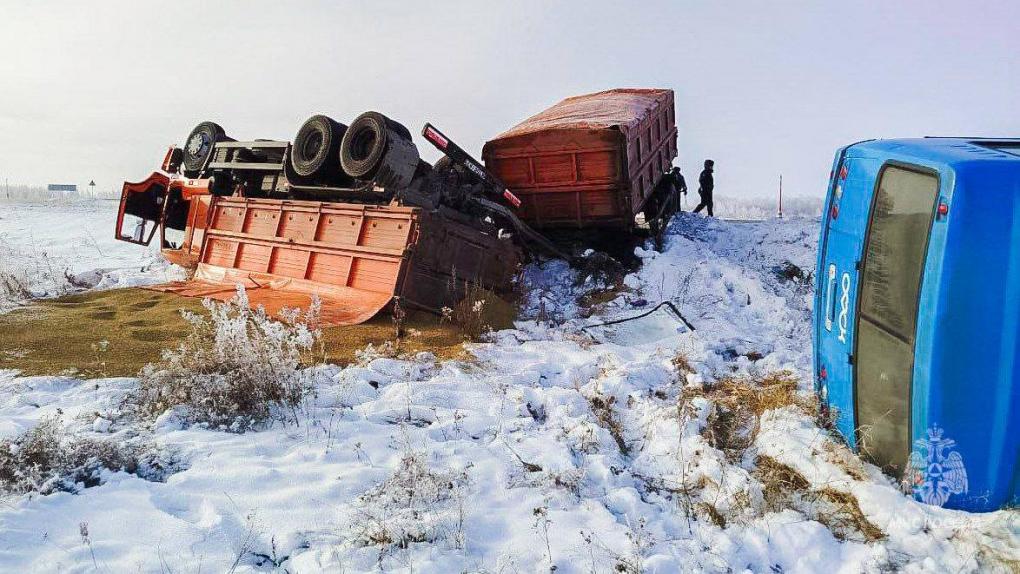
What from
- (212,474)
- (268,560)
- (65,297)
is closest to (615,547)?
(268,560)

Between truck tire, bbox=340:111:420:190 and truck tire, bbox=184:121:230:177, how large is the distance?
4.32 m

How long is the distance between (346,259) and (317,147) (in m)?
1.96

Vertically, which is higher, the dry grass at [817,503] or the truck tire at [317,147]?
the truck tire at [317,147]

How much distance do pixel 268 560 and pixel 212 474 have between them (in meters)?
0.95

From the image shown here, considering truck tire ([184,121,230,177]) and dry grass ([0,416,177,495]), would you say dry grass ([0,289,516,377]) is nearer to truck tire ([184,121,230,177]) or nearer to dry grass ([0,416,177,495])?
dry grass ([0,416,177,495])

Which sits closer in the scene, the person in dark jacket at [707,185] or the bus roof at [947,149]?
the bus roof at [947,149]

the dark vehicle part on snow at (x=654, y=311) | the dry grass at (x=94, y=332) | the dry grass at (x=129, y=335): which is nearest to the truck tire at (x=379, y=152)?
the dry grass at (x=129, y=335)

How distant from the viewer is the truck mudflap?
7660 mm

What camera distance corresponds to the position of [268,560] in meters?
2.99

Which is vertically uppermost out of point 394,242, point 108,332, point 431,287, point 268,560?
point 394,242

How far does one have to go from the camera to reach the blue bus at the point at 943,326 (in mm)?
3051

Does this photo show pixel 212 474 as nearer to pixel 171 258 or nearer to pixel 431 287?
pixel 431 287

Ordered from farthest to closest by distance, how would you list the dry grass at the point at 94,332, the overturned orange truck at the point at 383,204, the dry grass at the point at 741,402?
1. the overturned orange truck at the point at 383,204
2. the dry grass at the point at 94,332
3. the dry grass at the point at 741,402

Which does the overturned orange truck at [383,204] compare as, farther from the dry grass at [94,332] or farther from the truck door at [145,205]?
the dry grass at [94,332]
